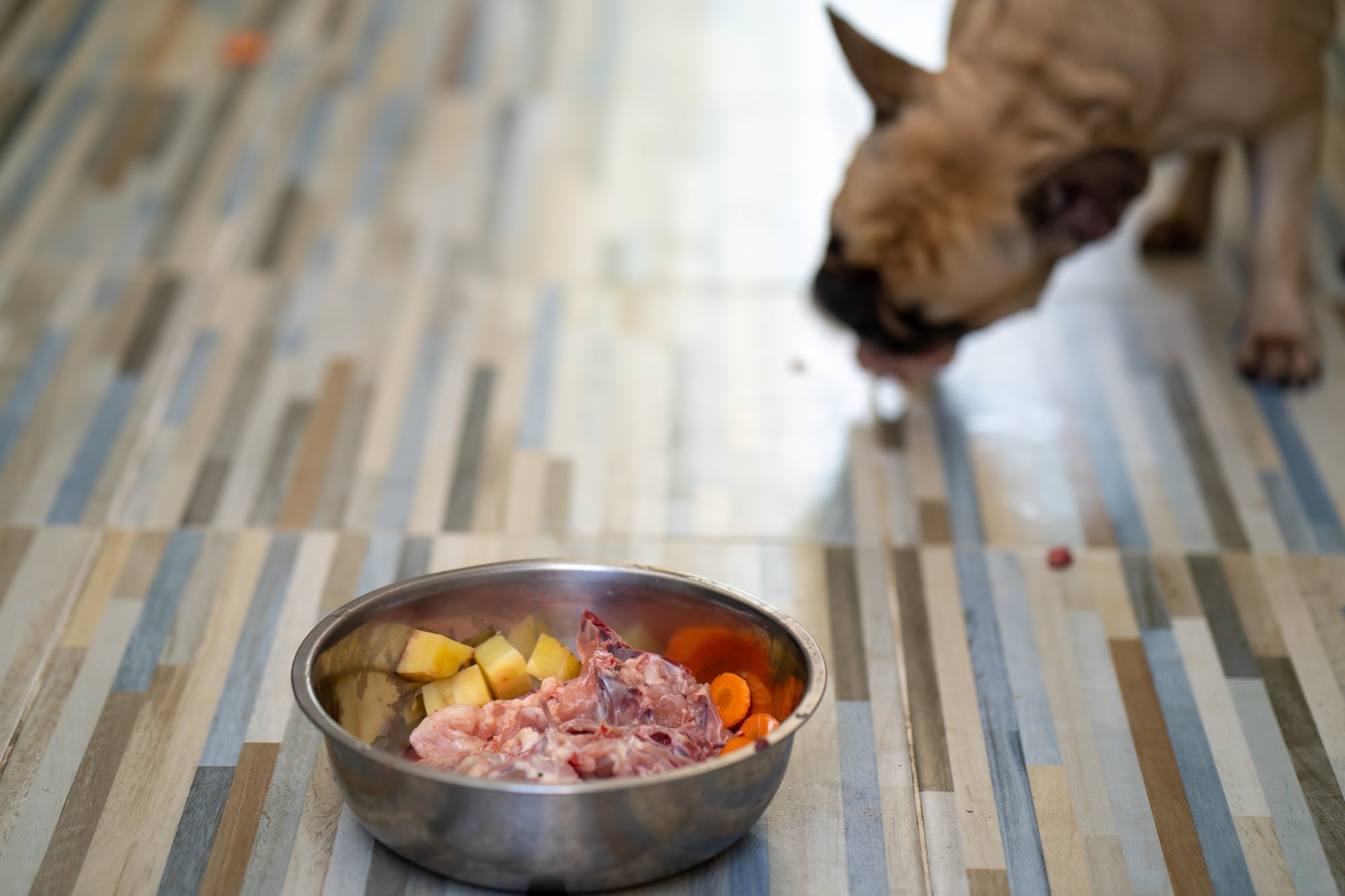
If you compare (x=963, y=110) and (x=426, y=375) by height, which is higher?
(x=963, y=110)

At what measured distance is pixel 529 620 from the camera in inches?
62.7

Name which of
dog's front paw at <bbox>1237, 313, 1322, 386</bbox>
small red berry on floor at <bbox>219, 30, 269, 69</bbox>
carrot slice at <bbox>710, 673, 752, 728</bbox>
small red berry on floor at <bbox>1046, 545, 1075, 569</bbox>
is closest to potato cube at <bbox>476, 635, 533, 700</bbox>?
carrot slice at <bbox>710, 673, 752, 728</bbox>

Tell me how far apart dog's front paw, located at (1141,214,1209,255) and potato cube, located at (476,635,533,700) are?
1.81m

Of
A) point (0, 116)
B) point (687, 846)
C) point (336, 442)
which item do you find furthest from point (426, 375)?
point (0, 116)

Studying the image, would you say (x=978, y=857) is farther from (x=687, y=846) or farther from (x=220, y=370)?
(x=220, y=370)

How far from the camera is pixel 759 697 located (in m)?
1.50

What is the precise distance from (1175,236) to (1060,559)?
110 cm

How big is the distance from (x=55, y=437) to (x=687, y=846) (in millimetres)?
1382

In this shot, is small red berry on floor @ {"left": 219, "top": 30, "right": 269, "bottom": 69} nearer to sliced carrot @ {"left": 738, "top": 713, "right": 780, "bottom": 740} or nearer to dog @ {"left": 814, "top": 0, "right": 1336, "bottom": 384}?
dog @ {"left": 814, "top": 0, "right": 1336, "bottom": 384}

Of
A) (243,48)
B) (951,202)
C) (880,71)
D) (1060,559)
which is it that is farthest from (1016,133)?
(243,48)

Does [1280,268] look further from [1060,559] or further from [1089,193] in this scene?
[1060,559]

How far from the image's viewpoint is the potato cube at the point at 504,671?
152 cm

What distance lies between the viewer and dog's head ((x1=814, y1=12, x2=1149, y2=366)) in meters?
1.92

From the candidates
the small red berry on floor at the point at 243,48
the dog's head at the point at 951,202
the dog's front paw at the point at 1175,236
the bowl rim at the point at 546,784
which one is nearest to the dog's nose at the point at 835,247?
the dog's head at the point at 951,202
